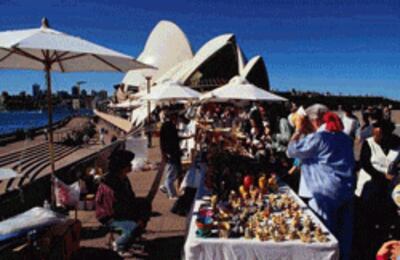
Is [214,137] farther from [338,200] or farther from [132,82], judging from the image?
[132,82]

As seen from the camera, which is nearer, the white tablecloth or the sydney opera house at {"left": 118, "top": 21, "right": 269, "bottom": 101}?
the white tablecloth

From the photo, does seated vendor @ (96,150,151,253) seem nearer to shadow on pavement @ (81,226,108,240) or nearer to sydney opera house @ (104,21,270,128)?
shadow on pavement @ (81,226,108,240)

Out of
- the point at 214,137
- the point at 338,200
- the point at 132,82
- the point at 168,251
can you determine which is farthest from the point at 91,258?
the point at 132,82

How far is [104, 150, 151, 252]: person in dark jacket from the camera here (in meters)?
3.23

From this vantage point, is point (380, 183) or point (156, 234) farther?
point (156, 234)

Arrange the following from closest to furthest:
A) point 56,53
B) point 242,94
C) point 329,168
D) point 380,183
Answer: point 329,168 < point 380,183 < point 56,53 < point 242,94

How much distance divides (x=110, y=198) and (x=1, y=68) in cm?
266

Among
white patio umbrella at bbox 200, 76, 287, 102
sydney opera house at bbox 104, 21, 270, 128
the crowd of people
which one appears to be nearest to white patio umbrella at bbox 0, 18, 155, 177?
the crowd of people

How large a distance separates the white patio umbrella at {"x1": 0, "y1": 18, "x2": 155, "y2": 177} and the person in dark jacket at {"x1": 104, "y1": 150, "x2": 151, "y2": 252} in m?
0.96

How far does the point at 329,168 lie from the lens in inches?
112

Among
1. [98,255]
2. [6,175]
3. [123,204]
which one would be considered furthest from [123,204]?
[6,175]

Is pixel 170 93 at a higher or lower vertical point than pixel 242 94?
higher

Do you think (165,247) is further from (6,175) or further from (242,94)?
(242,94)

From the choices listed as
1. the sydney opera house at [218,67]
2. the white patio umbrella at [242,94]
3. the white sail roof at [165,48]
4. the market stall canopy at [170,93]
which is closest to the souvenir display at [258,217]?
the white patio umbrella at [242,94]
